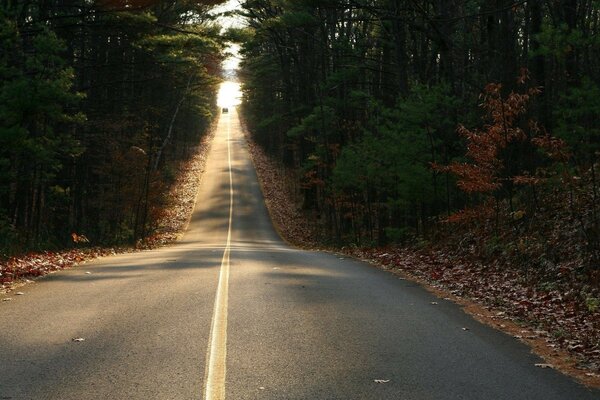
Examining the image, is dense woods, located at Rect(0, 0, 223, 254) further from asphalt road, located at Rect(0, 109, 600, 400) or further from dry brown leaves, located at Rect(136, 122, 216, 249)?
asphalt road, located at Rect(0, 109, 600, 400)

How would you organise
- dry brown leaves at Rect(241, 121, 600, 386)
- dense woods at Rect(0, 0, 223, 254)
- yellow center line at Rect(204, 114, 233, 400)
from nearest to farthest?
yellow center line at Rect(204, 114, 233, 400), dry brown leaves at Rect(241, 121, 600, 386), dense woods at Rect(0, 0, 223, 254)

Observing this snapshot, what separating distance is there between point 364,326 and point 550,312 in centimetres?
339

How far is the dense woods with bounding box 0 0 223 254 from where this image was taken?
1925 cm

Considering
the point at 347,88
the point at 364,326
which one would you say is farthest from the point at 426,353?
the point at 347,88

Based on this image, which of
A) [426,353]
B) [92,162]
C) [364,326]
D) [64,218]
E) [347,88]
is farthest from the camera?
[347,88]

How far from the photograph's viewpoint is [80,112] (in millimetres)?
23000

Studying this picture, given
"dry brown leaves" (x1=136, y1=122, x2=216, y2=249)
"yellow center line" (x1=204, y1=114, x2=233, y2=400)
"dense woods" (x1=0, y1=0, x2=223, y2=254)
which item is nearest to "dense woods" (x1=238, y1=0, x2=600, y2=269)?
"dense woods" (x1=0, y1=0, x2=223, y2=254)

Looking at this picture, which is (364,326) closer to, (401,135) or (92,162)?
(401,135)

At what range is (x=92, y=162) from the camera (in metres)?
33.8

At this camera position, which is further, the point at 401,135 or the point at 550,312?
the point at 401,135

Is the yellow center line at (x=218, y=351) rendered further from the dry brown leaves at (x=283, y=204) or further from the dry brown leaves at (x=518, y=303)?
the dry brown leaves at (x=283, y=204)

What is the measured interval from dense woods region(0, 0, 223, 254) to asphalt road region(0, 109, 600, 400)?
23.4 feet

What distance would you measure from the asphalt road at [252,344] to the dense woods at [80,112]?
7.14 meters

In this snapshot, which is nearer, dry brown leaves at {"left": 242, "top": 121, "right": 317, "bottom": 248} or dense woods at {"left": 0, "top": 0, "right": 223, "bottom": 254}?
dense woods at {"left": 0, "top": 0, "right": 223, "bottom": 254}
